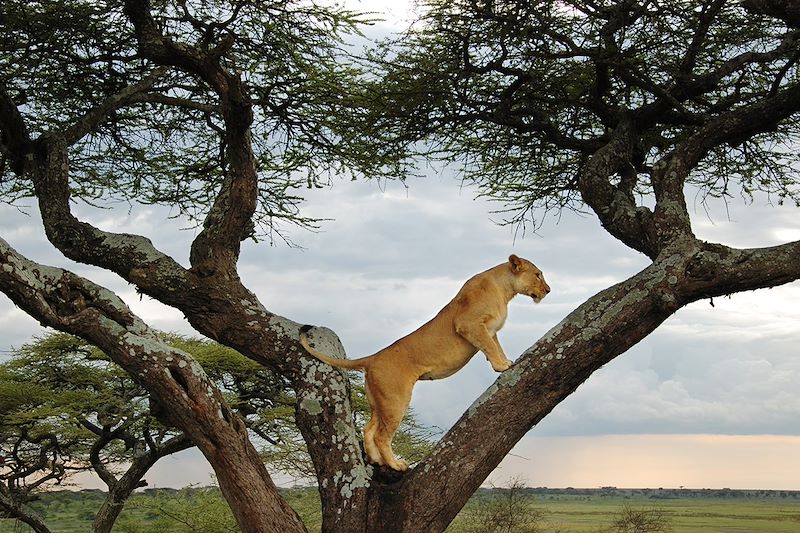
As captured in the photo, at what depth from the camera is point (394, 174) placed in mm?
11234

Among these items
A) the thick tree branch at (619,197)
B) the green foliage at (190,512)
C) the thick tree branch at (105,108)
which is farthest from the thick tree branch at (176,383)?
the green foliage at (190,512)

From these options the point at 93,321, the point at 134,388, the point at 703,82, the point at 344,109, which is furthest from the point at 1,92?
the point at 134,388

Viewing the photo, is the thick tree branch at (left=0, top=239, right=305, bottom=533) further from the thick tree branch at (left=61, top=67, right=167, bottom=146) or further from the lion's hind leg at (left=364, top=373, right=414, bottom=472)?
the thick tree branch at (left=61, top=67, right=167, bottom=146)

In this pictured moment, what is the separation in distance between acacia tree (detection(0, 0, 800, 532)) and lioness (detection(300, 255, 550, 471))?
380mm

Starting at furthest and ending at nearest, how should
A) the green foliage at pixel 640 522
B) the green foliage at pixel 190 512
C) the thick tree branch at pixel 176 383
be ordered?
the green foliage at pixel 640 522
the green foliage at pixel 190 512
the thick tree branch at pixel 176 383

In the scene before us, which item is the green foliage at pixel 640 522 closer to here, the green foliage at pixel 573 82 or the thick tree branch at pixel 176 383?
the green foliage at pixel 573 82

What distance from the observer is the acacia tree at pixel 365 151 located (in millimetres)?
6738

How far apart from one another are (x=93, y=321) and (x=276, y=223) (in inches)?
200

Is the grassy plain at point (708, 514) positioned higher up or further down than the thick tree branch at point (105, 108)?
further down

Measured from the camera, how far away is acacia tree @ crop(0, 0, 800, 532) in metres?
6.74

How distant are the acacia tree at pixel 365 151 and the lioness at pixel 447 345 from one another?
0.38 m

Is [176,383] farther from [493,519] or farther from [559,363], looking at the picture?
[493,519]

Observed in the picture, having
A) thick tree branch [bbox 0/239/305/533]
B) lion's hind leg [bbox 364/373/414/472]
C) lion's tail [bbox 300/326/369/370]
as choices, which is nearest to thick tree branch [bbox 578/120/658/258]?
lion's hind leg [bbox 364/373/414/472]

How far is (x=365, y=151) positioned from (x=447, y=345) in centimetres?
494
